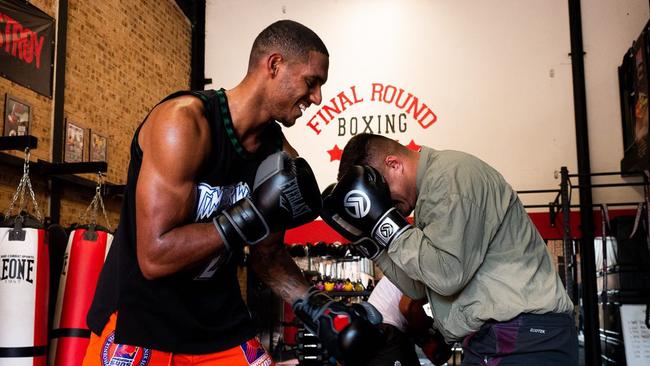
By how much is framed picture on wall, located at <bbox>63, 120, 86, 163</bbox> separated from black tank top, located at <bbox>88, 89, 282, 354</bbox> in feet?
11.0

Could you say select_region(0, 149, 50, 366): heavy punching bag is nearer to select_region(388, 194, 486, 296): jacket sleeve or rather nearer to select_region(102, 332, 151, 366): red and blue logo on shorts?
select_region(102, 332, 151, 366): red and blue logo on shorts

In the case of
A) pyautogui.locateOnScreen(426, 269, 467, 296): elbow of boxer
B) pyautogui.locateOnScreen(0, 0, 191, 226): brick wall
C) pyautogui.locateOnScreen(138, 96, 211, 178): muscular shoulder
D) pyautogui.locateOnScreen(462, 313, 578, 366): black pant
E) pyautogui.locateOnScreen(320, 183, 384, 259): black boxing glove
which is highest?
Answer: pyautogui.locateOnScreen(0, 0, 191, 226): brick wall

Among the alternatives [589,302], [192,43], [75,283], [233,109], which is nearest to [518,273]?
[233,109]

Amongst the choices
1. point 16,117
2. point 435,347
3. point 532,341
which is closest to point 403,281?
point 532,341

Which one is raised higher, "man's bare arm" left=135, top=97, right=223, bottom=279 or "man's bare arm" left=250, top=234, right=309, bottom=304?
"man's bare arm" left=135, top=97, right=223, bottom=279

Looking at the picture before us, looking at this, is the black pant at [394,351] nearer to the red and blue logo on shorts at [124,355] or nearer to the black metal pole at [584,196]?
the red and blue logo on shorts at [124,355]

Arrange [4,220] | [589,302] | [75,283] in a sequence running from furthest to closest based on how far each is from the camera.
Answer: [589,302]
[75,283]
[4,220]

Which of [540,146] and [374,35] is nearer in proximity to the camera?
[540,146]

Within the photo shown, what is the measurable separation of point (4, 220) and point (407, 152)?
2.38m

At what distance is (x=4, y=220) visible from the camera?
372 cm

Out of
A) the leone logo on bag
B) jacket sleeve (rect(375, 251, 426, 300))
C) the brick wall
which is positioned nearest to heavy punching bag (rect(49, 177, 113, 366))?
the leone logo on bag

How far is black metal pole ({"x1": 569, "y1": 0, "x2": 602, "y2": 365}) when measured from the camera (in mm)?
6312

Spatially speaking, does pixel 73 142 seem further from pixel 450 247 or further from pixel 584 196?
pixel 584 196

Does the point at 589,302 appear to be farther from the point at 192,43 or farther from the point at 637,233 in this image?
the point at 192,43
